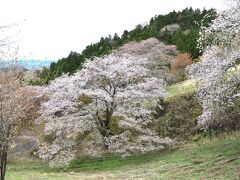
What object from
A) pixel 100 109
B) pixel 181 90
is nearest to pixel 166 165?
pixel 100 109

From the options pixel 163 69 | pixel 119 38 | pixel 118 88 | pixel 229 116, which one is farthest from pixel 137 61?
pixel 119 38

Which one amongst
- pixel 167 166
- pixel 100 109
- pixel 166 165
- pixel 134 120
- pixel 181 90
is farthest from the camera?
pixel 181 90

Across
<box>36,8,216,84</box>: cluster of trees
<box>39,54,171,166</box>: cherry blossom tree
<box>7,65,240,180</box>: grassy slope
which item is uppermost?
<box>36,8,216,84</box>: cluster of trees

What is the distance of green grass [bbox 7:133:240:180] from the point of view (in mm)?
22328

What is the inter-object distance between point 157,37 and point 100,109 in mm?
39660

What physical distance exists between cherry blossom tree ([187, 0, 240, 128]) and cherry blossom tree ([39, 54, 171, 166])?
298 inches

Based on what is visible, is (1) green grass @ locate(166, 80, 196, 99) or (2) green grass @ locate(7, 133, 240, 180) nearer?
(2) green grass @ locate(7, 133, 240, 180)

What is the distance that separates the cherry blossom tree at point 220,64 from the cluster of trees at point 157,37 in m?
39.2

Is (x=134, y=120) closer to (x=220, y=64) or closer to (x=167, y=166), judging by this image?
(x=167, y=166)

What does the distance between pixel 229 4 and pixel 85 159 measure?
671 inches

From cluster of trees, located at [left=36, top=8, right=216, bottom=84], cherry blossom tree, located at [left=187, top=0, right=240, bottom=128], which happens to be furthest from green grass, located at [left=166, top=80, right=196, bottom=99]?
cluster of trees, located at [left=36, top=8, right=216, bottom=84]

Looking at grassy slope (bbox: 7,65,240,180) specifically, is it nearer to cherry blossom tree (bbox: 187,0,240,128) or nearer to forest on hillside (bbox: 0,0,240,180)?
forest on hillside (bbox: 0,0,240,180)

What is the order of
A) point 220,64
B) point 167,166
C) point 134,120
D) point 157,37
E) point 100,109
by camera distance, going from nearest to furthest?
point 220,64
point 167,166
point 134,120
point 100,109
point 157,37

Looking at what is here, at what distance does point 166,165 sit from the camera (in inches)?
1027
